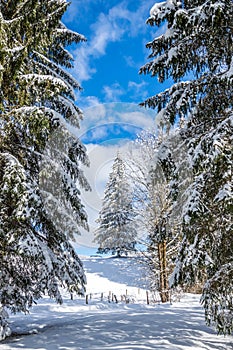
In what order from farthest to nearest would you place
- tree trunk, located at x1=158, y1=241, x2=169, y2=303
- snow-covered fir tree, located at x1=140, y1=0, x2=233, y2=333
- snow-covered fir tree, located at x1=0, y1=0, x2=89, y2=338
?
tree trunk, located at x1=158, y1=241, x2=169, y2=303 < snow-covered fir tree, located at x1=0, y1=0, x2=89, y2=338 < snow-covered fir tree, located at x1=140, y1=0, x2=233, y2=333

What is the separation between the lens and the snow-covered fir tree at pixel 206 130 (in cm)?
460

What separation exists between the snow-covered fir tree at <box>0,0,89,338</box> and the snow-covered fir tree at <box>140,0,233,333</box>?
2252mm

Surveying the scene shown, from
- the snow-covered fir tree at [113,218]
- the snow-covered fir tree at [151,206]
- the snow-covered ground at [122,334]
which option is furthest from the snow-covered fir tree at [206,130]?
the snow-covered fir tree at [113,218]

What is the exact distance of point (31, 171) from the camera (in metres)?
6.95

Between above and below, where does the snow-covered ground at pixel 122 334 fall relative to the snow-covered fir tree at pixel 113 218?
below

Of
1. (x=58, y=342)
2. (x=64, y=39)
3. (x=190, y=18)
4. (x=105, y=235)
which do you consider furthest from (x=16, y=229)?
(x=105, y=235)

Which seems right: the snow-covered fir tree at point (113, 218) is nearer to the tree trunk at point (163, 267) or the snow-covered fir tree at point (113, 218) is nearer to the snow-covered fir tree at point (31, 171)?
the tree trunk at point (163, 267)

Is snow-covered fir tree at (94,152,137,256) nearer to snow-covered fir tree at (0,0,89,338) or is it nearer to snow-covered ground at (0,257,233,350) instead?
snow-covered ground at (0,257,233,350)

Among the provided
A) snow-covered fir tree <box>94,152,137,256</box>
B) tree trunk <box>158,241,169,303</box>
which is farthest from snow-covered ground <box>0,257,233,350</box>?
snow-covered fir tree <box>94,152,137,256</box>

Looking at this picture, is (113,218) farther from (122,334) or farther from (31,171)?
(122,334)

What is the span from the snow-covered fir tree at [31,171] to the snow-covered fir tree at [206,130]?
2252mm

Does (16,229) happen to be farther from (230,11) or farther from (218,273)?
(230,11)

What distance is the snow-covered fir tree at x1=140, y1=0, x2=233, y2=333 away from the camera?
15.1ft

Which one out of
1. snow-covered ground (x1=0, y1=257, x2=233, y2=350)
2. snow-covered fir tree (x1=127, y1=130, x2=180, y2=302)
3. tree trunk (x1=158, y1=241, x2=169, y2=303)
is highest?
snow-covered fir tree (x1=127, y1=130, x2=180, y2=302)
